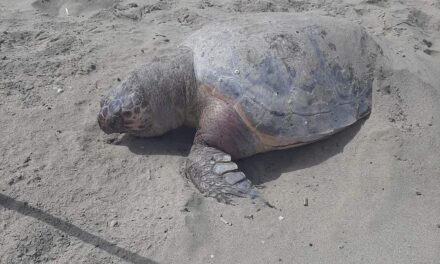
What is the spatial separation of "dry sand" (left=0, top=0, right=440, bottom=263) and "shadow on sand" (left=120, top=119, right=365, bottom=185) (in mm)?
12

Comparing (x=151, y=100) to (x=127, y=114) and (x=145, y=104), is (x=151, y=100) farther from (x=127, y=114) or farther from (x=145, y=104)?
(x=127, y=114)

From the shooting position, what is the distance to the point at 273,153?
357cm

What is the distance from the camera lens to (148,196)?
3.10 m

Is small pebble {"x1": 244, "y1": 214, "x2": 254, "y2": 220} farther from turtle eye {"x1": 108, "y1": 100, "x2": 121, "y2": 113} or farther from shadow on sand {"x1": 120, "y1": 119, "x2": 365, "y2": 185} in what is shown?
turtle eye {"x1": 108, "y1": 100, "x2": 121, "y2": 113}

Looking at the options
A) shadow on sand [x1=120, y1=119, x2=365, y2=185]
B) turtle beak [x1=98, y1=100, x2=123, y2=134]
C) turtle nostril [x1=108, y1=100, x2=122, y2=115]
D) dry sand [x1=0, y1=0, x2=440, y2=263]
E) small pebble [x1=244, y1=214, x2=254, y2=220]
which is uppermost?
turtle nostril [x1=108, y1=100, x2=122, y2=115]

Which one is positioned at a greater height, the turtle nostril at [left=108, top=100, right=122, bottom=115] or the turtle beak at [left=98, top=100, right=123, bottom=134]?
the turtle nostril at [left=108, top=100, right=122, bottom=115]

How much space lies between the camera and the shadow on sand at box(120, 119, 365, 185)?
3.40 meters

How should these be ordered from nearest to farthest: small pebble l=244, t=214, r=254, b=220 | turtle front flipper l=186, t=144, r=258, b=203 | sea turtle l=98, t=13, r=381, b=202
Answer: small pebble l=244, t=214, r=254, b=220
turtle front flipper l=186, t=144, r=258, b=203
sea turtle l=98, t=13, r=381, b=202

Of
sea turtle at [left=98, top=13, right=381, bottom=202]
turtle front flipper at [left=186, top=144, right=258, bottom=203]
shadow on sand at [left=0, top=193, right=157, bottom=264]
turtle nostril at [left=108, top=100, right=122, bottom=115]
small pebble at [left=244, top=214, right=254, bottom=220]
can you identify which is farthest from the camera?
turtle nostril at [left=108, top=100, right=122, bottom=115]

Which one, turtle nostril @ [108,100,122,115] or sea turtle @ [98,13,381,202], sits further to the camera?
turtle nostril @ [108,100,122,115]

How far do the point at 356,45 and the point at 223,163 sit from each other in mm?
1391

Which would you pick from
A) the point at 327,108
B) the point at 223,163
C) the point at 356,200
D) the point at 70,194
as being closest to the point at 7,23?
the point at 70,194

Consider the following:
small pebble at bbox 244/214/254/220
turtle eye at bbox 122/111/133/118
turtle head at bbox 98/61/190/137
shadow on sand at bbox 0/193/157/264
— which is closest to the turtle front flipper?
small pebble at bbox 244/214/254/220

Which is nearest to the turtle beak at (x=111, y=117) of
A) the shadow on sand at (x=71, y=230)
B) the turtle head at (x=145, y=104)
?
the turtle head at (x=145, y=104)
